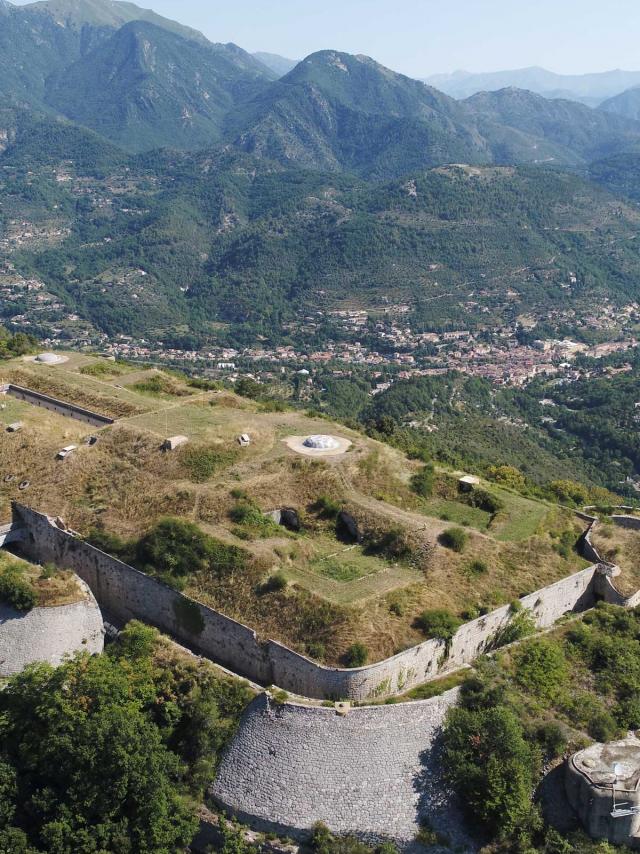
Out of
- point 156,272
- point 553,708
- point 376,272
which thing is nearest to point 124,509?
point 553,708

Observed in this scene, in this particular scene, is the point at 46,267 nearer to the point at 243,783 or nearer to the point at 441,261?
the point at 441,261

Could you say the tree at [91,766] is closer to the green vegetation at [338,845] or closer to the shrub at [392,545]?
the green vegetation at [338,845]

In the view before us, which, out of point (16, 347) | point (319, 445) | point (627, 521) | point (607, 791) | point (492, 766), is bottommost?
point (607, 791)

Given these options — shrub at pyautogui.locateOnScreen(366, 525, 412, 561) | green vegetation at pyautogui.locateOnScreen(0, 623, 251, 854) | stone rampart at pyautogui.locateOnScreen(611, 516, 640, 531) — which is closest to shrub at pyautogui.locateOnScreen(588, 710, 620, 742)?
shrub at pyautogui.locateOnScreen(366, 525, 412, 561)

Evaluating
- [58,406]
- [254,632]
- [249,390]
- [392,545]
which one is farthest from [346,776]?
[249,390]

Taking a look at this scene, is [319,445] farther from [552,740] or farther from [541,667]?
[552,740]

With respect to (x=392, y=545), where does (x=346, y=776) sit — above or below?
below

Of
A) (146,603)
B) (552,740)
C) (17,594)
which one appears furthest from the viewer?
(146,603)
